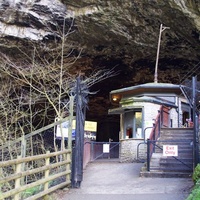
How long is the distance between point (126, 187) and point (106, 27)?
1069 centimetres

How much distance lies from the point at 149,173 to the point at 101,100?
18283 millimetres

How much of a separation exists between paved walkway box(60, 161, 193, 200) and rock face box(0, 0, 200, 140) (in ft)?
28.4

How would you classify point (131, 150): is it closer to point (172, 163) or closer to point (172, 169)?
point (172, 163)

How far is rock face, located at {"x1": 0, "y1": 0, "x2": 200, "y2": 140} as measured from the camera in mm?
16531

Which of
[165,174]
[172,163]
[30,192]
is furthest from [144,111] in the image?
[30,192]

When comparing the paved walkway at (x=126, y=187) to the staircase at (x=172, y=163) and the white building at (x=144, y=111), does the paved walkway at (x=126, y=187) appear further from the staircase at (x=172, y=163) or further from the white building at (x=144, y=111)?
the white building at (x=144, y=111)

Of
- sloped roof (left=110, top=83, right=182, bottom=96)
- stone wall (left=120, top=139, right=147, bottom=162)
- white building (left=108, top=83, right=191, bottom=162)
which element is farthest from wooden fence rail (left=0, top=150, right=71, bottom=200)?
sloped roof (left=110, top=83, right=182, bottom=96)

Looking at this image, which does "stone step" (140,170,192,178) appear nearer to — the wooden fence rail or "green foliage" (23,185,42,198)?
the wooden fence rail

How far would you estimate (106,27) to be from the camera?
17.8 m

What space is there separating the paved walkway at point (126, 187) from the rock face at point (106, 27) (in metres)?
8.66

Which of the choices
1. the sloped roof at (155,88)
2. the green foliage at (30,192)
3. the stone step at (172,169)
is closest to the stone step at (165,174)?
the stone step at (172,169)

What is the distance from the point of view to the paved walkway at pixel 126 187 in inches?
316

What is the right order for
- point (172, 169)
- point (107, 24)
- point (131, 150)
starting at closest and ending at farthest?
point (172, 169) → point (131, 150) → point (107, 24)

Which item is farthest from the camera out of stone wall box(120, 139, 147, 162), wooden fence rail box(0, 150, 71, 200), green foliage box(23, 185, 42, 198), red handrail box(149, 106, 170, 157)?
stone wall box(120, 139, 147, 162)
